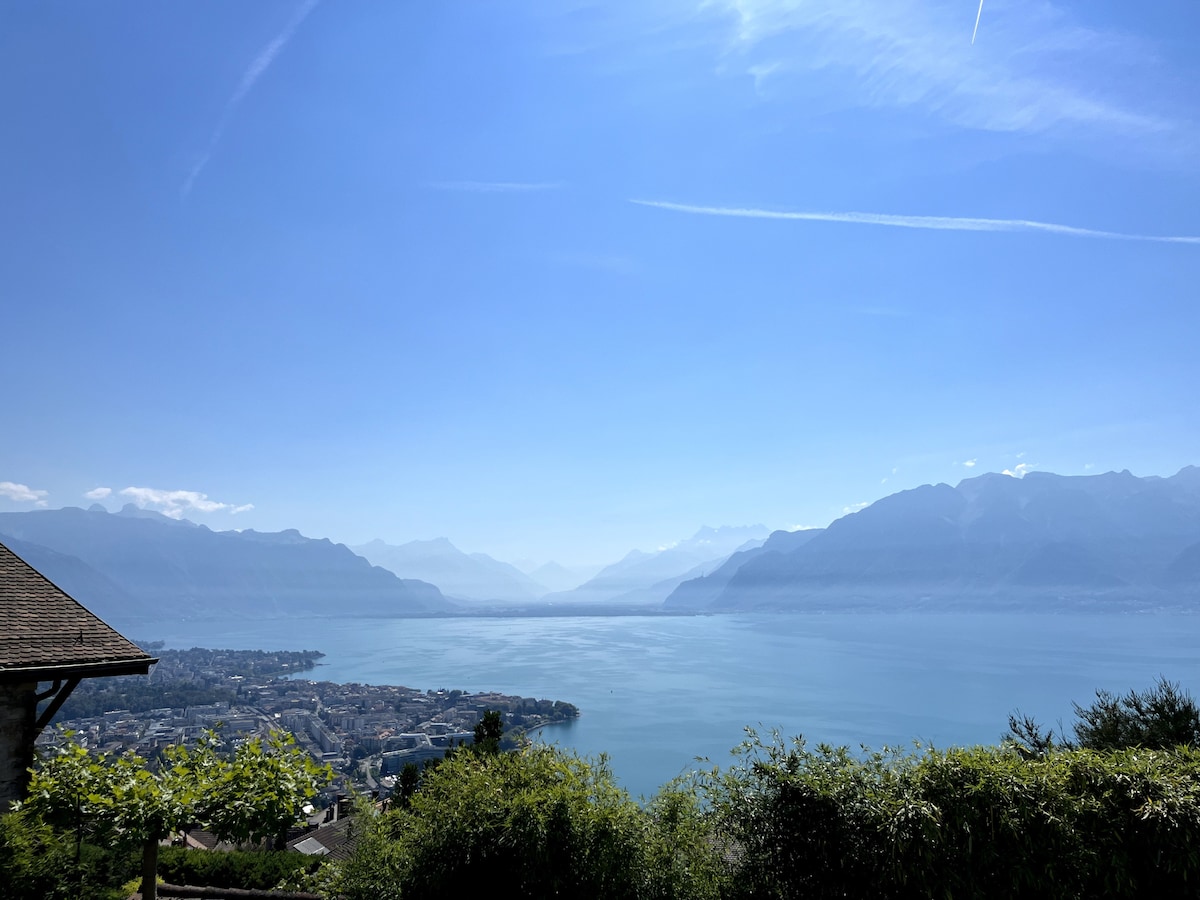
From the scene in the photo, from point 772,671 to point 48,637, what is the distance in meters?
78.6

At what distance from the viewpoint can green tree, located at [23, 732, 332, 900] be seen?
14.0 feet

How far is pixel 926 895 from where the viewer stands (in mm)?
4141

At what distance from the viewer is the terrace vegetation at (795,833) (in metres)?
4.16

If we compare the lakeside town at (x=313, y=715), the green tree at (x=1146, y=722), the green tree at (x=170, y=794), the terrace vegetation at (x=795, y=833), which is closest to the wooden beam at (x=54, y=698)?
the green tree at (x=170, y=794)

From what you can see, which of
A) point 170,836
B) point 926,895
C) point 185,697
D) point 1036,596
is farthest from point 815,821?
point 1036,596

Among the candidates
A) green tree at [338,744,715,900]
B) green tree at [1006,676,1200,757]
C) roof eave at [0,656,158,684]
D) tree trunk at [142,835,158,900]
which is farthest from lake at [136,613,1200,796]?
green tree at [1006,676,1200,757]

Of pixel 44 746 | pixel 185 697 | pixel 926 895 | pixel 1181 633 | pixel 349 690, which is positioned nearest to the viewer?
pixel 926 895

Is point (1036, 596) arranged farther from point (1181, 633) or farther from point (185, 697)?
point (185, 697)

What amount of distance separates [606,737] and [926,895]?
41581 millimetres

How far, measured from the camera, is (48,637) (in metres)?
5.09

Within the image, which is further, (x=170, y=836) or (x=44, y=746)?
(x=44, y=746)

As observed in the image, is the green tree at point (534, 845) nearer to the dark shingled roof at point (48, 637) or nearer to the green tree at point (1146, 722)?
the dark shingled roof at point (48, 637)

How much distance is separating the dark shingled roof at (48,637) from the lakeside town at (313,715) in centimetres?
1448

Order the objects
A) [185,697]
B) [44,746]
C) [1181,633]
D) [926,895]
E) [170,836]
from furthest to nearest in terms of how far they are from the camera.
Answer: [1181,633]
[185,697]
[44,746]
[170,836]
[926,895]
